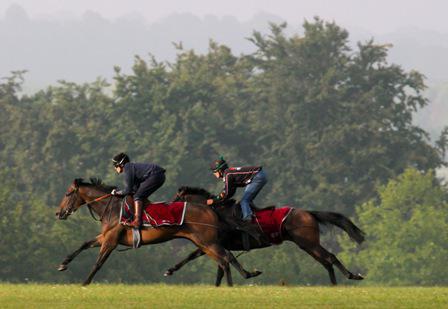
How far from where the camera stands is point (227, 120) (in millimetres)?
98438

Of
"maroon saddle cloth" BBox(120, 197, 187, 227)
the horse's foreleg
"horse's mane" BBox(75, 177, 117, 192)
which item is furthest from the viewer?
"horse's mane" BBox(75, 177, 117, 192)

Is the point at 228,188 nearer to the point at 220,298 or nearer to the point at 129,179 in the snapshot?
the point at 129,179

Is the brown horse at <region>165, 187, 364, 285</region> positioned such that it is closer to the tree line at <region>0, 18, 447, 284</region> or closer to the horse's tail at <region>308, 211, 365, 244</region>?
the horse's tail at <region>308, 211, 365, 244</region>

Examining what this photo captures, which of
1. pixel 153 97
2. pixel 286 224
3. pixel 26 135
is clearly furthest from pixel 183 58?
pixel 286 224

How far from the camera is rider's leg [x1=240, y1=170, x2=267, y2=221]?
25.3 m

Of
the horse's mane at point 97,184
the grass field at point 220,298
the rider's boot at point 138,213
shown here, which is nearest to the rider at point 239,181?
the rider's boot at point 138,213

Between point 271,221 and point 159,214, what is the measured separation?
2.64 metres

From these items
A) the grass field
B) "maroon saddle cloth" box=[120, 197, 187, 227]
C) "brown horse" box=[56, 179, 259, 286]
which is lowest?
the grass field

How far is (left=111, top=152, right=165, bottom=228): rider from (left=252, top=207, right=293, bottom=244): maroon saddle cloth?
238 centimetres

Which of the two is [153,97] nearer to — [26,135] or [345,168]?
[26,135]

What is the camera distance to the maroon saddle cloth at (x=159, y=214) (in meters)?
24.5

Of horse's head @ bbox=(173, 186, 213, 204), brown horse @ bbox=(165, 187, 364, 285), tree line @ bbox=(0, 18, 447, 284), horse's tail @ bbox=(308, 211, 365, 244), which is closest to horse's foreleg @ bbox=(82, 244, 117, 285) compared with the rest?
brown horse @ bbox=(165, 187, 364, 285)

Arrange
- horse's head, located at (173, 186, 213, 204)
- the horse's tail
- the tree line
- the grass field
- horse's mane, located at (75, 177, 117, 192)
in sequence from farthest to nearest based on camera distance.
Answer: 1. the tree line
2. the horse's tail
3. horse's mane, located at (75, 177, 117, 192)
4. horse's head, located at (173, 186, 213, 204)
5. the grass field

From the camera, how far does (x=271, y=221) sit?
2570 centimetres
